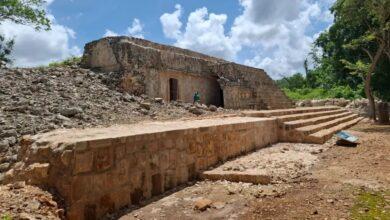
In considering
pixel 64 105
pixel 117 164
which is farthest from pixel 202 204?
pixel 64 105

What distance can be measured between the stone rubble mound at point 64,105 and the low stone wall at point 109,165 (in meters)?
3.45

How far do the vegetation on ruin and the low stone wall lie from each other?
40.8 feet

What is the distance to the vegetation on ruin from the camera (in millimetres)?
15555

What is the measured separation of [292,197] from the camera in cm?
455

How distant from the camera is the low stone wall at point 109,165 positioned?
3.58m

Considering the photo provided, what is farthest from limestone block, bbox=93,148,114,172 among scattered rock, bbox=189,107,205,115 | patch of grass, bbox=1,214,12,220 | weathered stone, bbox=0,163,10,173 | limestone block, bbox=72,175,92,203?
scattered rock, bbox=189,107,205,115

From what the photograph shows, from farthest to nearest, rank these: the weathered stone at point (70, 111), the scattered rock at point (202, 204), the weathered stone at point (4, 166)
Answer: the weathered stone at point (70, 111) → the weathered stone at point (4, 166) → the scattered rock at point (202, 204)

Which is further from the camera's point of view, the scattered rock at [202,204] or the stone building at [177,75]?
the stone building at [177,75]

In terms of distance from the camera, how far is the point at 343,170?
5.95 meters

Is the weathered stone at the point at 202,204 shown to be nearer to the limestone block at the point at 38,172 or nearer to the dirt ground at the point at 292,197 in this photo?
the dirt ground at the point at 292,197

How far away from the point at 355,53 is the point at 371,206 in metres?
19.4

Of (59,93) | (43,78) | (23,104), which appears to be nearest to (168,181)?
(23,104)

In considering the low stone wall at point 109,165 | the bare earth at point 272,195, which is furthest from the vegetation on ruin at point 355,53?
the low stone wall at point 109,165

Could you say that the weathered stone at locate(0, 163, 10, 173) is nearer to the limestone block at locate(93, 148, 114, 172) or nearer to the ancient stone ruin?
the ancient stone ruin
